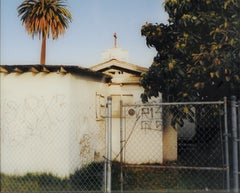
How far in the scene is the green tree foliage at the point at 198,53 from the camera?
867 centimetres

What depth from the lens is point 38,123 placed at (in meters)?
9.85

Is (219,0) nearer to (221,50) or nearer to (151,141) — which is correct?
(221,50)

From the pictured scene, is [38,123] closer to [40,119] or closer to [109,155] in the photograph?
[40,119]

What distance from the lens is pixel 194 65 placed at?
9133mm

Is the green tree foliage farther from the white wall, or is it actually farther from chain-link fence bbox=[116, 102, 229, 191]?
the white wall

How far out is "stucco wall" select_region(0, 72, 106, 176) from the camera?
9656mm

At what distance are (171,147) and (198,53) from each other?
16.7ft

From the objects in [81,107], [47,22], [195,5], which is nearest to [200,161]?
[81,107]

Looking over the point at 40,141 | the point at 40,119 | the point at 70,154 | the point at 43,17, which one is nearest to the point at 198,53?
the point at 70,154

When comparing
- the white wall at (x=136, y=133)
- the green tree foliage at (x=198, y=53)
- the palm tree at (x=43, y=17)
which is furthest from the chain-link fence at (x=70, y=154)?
the palm tree at (x=43, y=17)

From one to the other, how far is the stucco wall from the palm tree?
1535cm

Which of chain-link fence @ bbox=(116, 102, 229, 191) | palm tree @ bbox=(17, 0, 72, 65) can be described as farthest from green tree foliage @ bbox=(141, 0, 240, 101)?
palm tree @ bbox=(17, 0, 72, 65)

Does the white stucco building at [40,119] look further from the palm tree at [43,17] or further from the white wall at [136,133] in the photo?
the palm tree at [43,17]

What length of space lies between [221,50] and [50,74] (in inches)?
180
